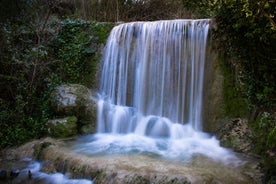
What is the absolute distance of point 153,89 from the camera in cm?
780

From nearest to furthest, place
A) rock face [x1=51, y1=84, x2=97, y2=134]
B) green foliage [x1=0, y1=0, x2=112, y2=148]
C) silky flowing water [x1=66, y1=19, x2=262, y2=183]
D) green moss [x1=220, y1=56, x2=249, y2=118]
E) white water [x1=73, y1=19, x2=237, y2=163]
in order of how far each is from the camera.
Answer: silky flowing water [x1=66, y1=19, x2=262, y2=183] < green moss [x1=220, y1=56, x2=249, y2=118] < white water [x1=73, y1=19, x2=237, y2=163] < green foliage [x1=0, y1=0, x2=112, y2=148] < rock face [x1=51, y1=84, x2=97, y2=134]

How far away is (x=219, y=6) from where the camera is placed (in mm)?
6875

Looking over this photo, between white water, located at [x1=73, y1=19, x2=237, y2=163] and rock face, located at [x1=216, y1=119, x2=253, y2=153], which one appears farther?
white water, located at [x1=73, y1=19, x2=237, y2=163]

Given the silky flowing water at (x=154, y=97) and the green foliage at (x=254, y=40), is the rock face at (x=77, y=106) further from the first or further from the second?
the green foliage at (x=254, y=40)

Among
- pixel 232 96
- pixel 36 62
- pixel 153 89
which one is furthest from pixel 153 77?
pixel 36 62

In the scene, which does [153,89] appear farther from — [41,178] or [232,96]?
[41,178]

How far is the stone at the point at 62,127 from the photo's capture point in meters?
6.75

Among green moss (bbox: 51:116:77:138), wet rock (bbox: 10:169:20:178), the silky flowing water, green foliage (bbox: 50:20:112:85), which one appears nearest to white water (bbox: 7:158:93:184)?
wet rock (bbox: 10:169:20:178)

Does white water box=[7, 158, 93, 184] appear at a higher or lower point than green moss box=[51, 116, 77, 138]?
lower

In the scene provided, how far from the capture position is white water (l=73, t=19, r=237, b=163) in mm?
6664

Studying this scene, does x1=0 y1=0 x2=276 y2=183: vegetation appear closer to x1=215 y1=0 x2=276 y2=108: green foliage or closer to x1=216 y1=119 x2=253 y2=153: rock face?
x1=215 y1=0 x2=276 y2=108: green foliage

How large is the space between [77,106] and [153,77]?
2.18m

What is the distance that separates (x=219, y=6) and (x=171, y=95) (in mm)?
2489

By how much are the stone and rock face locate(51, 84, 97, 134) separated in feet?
0.85
